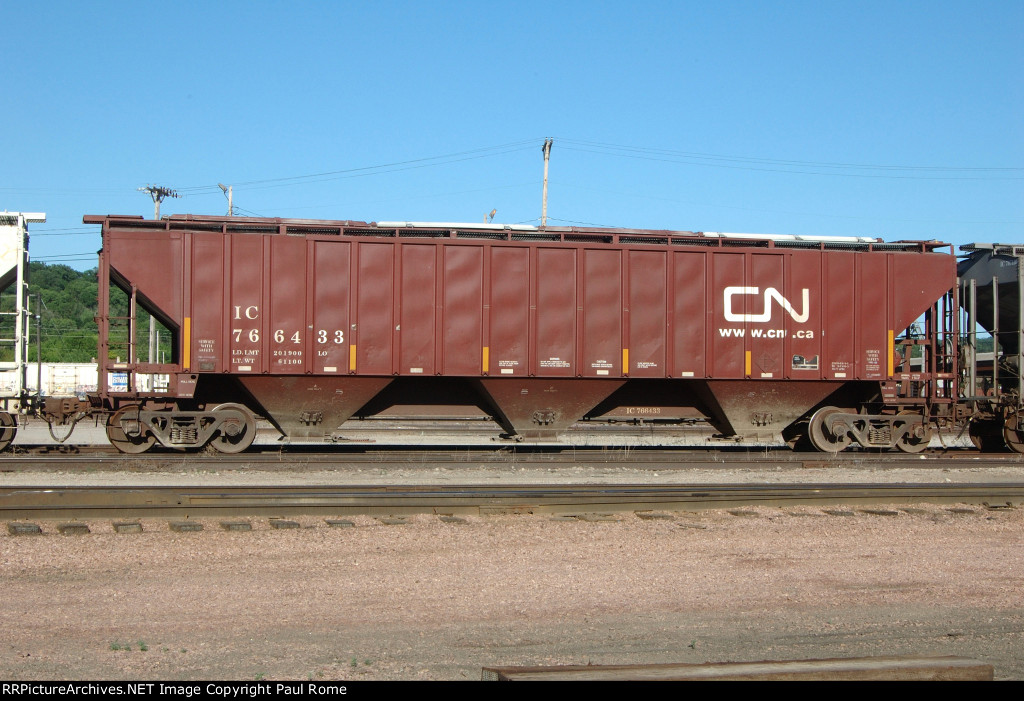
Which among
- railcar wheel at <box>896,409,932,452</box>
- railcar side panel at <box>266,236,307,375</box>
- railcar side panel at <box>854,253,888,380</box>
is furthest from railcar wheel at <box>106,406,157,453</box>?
railcar wheel at <box>896,409,932,452</box>

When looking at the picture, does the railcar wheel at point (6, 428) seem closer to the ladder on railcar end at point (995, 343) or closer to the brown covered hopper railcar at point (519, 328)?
the brown covered hopper railcar at point (519, 328)

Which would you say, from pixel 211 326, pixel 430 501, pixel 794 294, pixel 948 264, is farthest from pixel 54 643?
pixel 948 264

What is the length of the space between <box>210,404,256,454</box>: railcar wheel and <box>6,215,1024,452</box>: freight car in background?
0.04m

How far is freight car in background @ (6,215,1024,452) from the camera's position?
1470 cm

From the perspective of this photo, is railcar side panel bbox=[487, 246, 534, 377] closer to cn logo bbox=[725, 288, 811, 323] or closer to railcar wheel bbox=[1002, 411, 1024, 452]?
cn logo bbox=[725, 288, 811, 323]

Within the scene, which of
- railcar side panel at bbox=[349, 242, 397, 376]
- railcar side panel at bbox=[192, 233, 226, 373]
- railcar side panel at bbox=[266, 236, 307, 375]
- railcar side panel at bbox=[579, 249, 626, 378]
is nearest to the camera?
railcar side panel at bbox=[192, 233, 226, 373]

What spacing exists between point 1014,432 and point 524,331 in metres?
9.77

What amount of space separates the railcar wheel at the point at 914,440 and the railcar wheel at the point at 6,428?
16002mm

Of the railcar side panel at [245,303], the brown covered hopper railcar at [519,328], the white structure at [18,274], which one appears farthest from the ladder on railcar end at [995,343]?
the white structure at [18,274]

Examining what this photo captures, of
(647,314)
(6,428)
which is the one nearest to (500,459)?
(647,314)

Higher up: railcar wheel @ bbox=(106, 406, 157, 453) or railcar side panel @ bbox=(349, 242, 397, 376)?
railcar side panel @ bbox=(349, 242, 397, 376)

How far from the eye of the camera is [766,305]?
15844mm

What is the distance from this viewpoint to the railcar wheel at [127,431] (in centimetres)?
1445

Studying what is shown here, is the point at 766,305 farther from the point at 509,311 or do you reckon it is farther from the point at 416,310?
the point at 416,310
